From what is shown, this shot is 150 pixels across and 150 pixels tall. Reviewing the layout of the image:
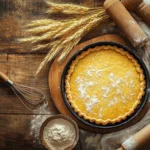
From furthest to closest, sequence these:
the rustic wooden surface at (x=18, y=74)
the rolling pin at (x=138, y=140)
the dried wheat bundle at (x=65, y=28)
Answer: the rustic wooden surface at (x=18, y=74)
the dried wheat bundle at (x=65, y=28)
the rolling pin at (x=138, y=140)

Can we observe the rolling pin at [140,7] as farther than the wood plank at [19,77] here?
No

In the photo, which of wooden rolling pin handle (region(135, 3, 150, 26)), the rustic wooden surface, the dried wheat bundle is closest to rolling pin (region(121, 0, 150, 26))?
wooden rolling pin handle (region(135, 3, 150, 26))

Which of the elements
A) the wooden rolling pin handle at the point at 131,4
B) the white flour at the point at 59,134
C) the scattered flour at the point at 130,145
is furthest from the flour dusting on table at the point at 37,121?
the wooden rolling pin handle at the point at 131,4

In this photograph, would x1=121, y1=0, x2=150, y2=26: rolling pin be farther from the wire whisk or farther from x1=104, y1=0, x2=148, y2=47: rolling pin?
the wire whisk

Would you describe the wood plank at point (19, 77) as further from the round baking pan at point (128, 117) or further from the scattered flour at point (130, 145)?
the scattered flour at point (130, 145)

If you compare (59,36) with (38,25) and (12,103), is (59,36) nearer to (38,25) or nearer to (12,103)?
(38,25)

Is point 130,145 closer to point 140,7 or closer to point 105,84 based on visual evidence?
point 105,84

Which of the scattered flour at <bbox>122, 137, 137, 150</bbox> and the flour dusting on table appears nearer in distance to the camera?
the scattered flour at <bbox>122, 137, 137, 150</bbox>
